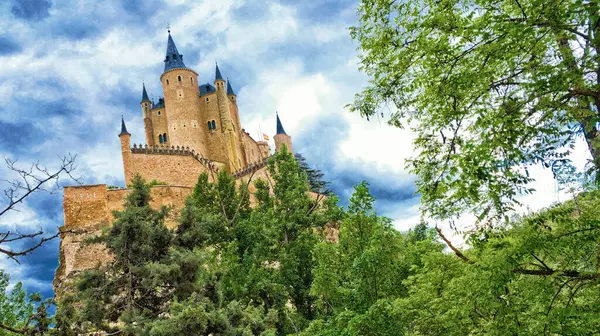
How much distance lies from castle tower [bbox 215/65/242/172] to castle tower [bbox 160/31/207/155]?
2.38 metres

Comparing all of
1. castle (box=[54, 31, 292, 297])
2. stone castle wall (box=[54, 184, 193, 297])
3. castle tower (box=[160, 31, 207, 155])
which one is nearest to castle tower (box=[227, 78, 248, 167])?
castle (box=[54, 31, 292, 297])

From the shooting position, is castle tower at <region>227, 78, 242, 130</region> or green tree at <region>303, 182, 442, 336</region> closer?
green tree at <region>303, 182, 442, 336</region>

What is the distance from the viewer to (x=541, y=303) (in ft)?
23.2

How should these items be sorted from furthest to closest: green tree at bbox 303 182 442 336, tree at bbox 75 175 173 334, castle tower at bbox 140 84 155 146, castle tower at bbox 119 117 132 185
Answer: castle tower at bbox 140 84 155 146 → castle tower at bbox 119 117 132 185 → tree at bbox 75 175 173 334 → green tree at bbox 303 182 442 336

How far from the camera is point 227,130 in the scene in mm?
60406

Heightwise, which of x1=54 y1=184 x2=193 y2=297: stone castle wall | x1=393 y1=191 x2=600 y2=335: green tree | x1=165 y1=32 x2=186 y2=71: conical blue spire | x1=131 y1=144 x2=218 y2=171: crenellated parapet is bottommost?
x1=393 y1=191 x2=600 y2=335: green tree

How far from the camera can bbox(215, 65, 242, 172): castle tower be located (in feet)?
197

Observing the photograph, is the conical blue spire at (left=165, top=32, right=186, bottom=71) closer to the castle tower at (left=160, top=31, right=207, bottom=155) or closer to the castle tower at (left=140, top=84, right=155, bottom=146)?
the castle tower at (left=160, top=31, right=207, bottom=155)

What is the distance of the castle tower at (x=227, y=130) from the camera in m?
59.9

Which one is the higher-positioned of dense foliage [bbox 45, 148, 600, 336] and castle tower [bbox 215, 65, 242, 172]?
castle tower [bbox 215, 65, 242, 172]

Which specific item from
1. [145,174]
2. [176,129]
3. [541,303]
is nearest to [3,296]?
[145,174]

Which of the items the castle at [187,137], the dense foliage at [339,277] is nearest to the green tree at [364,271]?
the dense foliage at [339,277]

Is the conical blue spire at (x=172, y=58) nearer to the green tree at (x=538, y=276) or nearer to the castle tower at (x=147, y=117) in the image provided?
the castle tower at (x=147, y=117)

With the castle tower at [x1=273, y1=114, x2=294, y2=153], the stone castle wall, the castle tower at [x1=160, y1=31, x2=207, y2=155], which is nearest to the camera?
the stone castle wall
